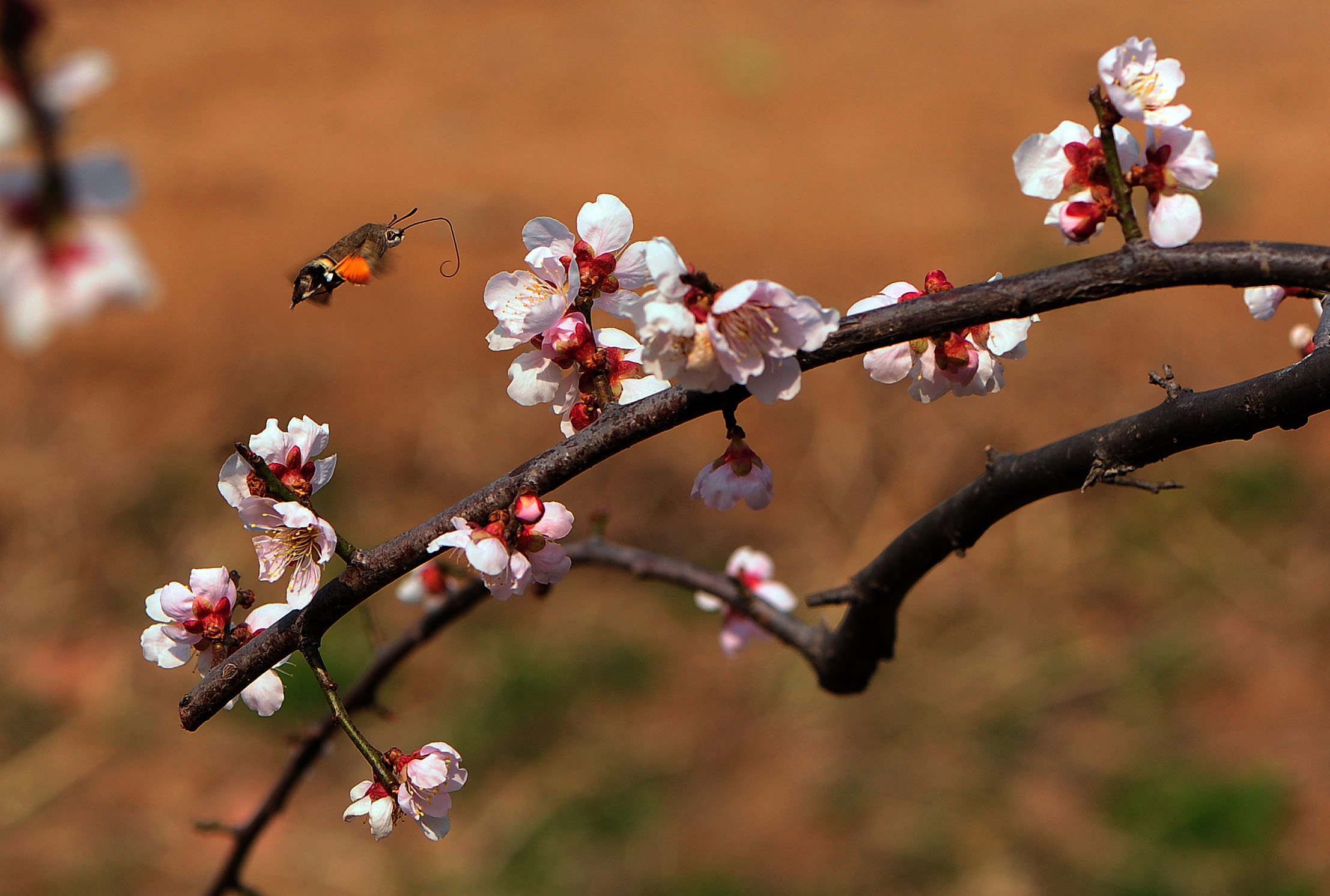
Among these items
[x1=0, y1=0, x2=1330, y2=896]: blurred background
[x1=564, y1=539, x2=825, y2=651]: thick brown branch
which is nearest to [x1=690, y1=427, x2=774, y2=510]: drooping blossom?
[x1=564, y1=539, x2=825, y2=651]: thick brown branch

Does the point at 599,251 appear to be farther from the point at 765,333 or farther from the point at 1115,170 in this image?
the point at 1115,170

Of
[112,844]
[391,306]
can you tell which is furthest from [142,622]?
[391,306]

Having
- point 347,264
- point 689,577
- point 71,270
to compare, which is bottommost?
point 689,577

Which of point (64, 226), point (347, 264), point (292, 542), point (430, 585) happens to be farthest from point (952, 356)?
point (430, 585)

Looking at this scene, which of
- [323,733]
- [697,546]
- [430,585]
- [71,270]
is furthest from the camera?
[697,546]

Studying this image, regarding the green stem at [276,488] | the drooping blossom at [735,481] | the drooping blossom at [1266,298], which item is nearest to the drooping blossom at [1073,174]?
the drooping blossom at [1266,298]

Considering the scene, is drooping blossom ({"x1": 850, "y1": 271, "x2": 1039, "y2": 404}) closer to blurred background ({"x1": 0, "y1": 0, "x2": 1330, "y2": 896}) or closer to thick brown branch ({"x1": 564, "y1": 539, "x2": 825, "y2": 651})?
thick brown branch ({"x1": 564, "y1": 539, "x2": 825, "y2": 651})

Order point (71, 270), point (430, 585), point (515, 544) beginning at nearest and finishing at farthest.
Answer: point (71, 270) → point (515, 544) → point (430, 585)

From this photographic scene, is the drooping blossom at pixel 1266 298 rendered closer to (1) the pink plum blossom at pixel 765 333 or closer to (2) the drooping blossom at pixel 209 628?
(1) the pink plum blossom at pixel 765 333

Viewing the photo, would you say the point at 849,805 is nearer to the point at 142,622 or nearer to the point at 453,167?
the point at 142,622
